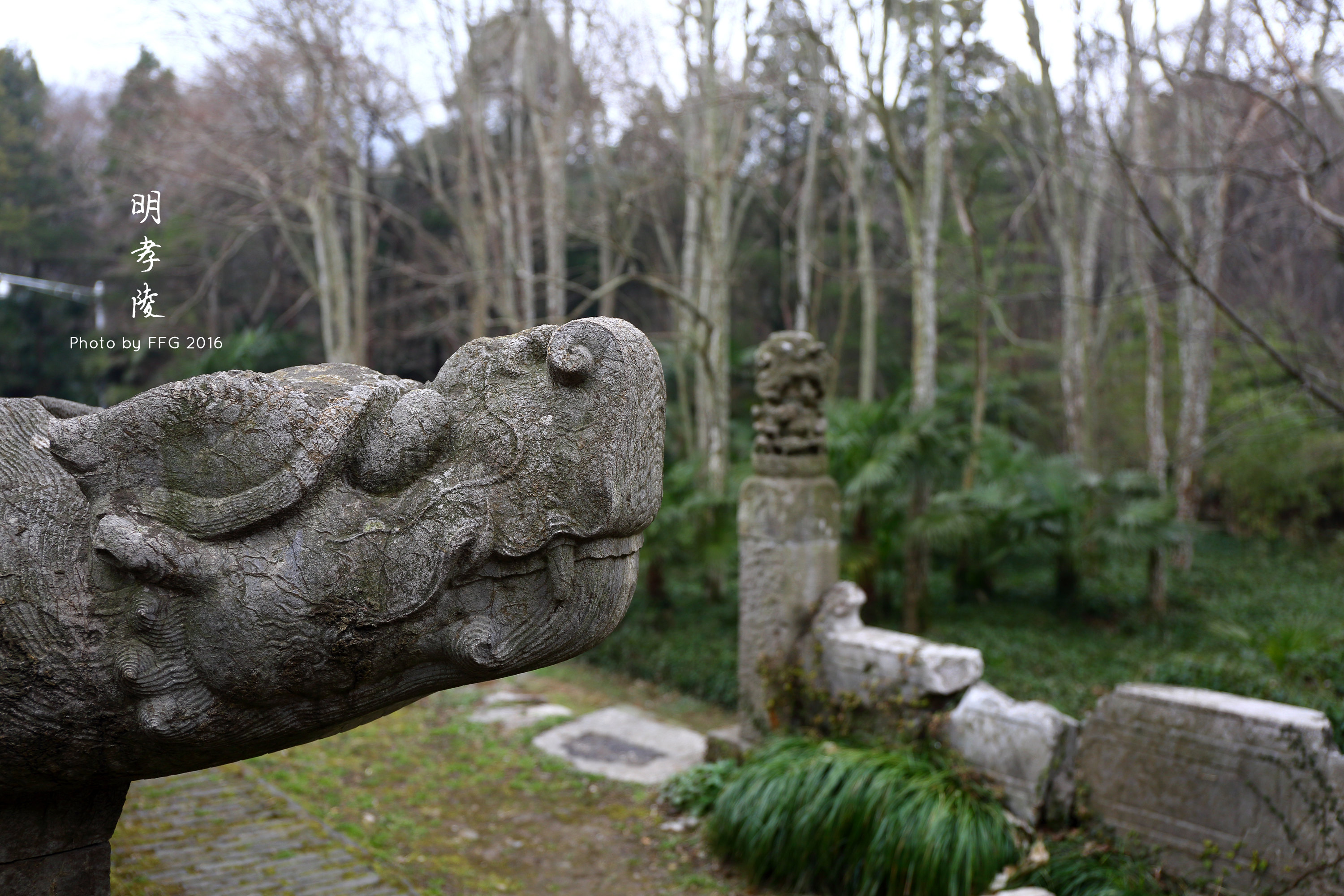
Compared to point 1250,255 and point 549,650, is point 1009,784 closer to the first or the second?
point 549,650

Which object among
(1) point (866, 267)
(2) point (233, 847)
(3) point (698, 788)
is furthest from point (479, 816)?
(1) point (866, 267)

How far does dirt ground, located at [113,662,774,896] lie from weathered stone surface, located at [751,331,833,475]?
1889 millimetres

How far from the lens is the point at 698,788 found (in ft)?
15.5

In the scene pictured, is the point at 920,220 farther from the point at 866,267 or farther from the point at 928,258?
the point at 866,267

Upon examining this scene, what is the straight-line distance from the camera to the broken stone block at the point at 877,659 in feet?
13.5

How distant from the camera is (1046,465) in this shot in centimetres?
806

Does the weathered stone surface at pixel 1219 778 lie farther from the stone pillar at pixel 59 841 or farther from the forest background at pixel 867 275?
the stone pillar at pixel 59 841

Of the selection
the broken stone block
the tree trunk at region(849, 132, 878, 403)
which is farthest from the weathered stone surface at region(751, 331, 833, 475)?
the tree trunk at region(849, 132, 878, 403)

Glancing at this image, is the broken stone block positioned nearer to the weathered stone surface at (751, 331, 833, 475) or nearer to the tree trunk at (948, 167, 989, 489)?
the weathered stone surface at (751, 331, 833, 475)

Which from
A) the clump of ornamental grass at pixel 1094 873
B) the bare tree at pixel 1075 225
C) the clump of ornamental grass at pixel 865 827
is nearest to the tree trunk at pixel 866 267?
the bare tree at pixel 1075 225

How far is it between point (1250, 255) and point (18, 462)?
18251mm

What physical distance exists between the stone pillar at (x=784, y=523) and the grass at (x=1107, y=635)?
68.5 inches

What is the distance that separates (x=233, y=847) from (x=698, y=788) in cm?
231

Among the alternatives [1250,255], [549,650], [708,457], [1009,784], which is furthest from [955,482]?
[1250,255]
